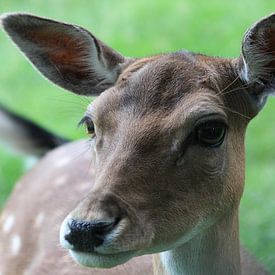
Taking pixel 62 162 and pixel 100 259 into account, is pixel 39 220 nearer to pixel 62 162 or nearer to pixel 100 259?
pixel 62 162

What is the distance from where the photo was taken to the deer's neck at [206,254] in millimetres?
3645

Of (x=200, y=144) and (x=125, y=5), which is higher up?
(x=125, y=5)

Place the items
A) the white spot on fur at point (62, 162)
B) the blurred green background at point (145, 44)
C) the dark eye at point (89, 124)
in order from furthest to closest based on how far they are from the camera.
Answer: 1. the blurred green background at point (145, 44)
2. the white spot on fur at point (62, 162)
3. the dark eye at point (89, 124)

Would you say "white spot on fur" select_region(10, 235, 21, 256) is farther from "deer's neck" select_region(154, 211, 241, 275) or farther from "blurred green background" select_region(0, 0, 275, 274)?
"deer's neck" select_region(154, 211, 241, 275)

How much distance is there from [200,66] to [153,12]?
5.82m

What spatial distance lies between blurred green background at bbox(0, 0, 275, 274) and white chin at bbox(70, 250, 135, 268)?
109 inches

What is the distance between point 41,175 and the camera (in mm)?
5348

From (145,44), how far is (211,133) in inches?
206

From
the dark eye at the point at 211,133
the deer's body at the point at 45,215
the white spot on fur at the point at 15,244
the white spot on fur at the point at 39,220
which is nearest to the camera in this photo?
the dark eye at the point at 211,133

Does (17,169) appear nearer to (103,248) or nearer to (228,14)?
(228,14)

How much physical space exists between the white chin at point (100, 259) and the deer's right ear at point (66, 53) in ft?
2.92

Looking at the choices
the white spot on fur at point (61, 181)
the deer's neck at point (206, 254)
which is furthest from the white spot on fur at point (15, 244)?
the deer's neck at point (206, 254)

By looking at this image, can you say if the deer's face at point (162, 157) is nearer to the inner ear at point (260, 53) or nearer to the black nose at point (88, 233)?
the black nose at point (88, 233)

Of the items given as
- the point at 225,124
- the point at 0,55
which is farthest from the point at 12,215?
the point at 0,55
